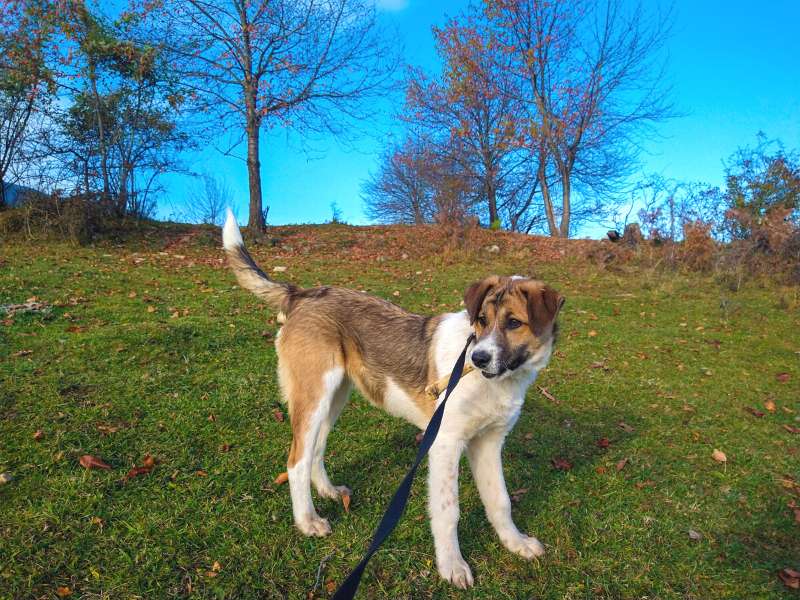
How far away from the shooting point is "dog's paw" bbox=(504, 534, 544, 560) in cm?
342

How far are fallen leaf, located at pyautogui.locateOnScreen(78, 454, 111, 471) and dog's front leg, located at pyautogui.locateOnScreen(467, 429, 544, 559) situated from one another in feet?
10.2

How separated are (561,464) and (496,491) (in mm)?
1547

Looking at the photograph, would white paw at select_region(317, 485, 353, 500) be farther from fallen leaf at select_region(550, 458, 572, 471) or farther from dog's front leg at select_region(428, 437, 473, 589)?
fallen leaf at select_region(550, 458, 572, 471)

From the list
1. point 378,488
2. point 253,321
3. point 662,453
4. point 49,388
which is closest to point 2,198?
point 253,321

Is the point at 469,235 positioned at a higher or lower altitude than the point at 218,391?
higher

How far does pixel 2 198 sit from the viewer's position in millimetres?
15891

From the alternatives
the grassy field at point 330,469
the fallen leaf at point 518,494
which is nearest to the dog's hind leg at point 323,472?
the grassy field at point 330,469

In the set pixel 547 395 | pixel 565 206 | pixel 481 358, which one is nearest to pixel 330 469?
pixel 481 358

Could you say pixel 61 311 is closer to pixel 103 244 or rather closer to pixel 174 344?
pixel 174 344

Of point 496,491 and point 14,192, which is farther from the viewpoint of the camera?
point 14,192

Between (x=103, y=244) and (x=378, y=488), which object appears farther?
(x=103, y=244)

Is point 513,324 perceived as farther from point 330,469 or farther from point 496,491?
point 330,469

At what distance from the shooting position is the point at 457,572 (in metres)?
3.15

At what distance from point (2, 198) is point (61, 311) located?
11.7 m
